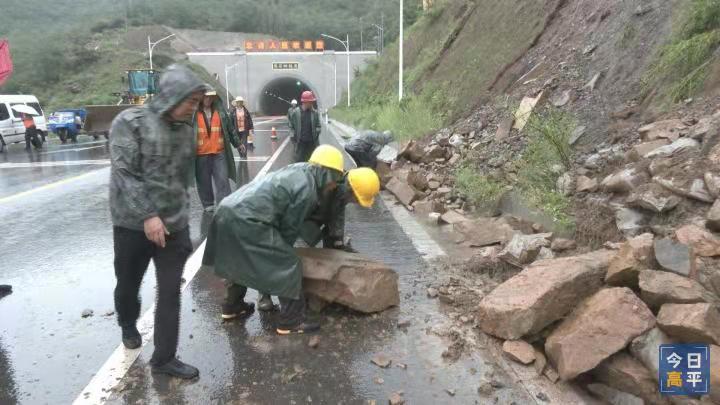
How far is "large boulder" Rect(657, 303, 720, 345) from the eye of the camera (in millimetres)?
2879

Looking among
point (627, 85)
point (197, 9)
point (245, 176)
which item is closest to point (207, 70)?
point (197, 9)

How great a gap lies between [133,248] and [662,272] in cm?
314

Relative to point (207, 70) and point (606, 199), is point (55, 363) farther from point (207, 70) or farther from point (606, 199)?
point (207, 70)

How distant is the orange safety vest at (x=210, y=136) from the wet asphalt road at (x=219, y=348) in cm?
187

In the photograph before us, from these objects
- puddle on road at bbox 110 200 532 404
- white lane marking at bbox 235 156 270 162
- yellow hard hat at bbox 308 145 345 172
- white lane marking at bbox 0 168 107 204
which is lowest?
puddle on road at bbox 110 200 532 404

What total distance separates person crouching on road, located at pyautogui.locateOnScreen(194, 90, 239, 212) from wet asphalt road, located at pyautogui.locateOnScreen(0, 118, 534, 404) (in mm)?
1762

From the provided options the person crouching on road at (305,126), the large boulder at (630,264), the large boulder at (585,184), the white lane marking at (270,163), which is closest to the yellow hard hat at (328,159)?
the large boulder at (630,264)

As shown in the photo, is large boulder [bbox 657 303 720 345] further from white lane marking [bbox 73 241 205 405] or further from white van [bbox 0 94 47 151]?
white van [bbox 0 94 47 151]

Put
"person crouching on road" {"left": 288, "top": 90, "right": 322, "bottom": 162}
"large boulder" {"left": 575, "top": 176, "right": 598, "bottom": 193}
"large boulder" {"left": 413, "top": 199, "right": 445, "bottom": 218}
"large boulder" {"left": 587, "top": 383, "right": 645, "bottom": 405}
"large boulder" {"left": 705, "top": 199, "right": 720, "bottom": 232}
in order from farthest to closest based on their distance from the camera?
"person crouching on road" {"left": 288, "top": 90, "right": 322, "bottom": 162}, "large boulder" {"left": 413, "top": 199, "right": 445, "bottom": 218}, "large boulder" {"left": 575, "top": 176, "right": 598, "bottom": 193}, "large boulder" {"left": 705, "top": 199, "right": 720, "bottom": 232}, "large boulder" {"left": 587, "top": 383, "right": 645, "bottom": 405}

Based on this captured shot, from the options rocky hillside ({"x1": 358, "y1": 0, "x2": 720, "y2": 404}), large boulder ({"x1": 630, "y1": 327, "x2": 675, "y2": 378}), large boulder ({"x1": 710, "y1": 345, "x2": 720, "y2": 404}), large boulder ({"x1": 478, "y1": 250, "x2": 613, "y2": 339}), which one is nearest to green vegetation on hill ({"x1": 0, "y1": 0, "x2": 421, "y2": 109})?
rocky hillside ({"x1": 358, "y1": 0, "x2": 720, "y2": 404})

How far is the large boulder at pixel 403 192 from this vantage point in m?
8.15

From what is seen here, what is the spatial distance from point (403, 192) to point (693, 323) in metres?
5.65

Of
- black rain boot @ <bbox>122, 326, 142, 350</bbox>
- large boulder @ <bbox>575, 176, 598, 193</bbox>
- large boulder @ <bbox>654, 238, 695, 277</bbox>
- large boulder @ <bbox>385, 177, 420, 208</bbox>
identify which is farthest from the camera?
large boulder @ <bbox>385, 177, 420, 208</bbox>

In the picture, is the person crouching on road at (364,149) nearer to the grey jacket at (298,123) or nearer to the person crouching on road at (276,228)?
the grey jacket at (298,123)
